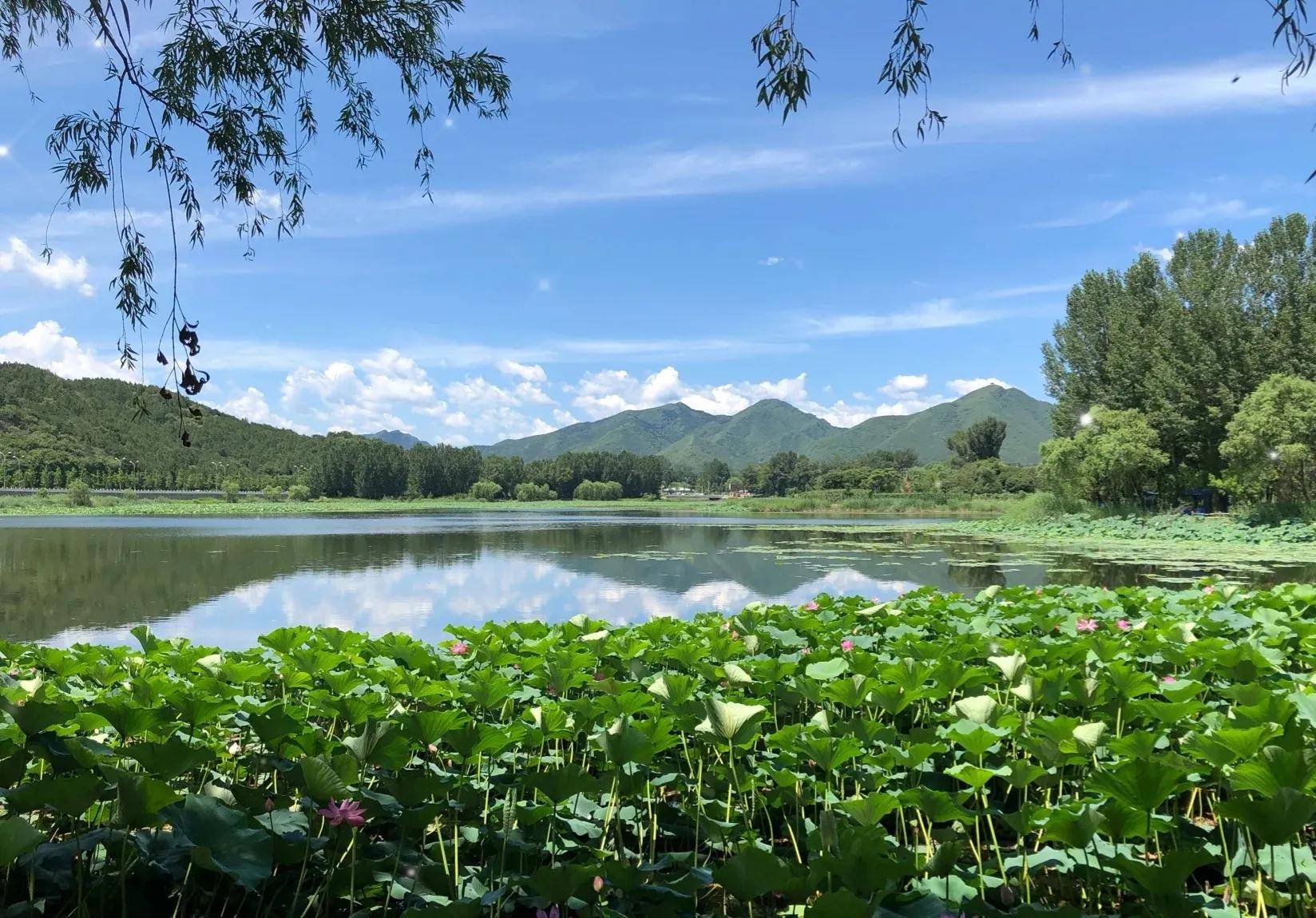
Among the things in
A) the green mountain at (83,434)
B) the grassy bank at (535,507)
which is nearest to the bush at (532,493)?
the grassy bank at (535,507)

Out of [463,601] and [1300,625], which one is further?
[463,601]

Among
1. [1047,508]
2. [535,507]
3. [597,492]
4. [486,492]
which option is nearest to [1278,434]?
[1047,508]

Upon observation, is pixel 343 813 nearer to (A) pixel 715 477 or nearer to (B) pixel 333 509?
(B) pixel 333 509

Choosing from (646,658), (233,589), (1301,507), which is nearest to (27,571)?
(233,589)

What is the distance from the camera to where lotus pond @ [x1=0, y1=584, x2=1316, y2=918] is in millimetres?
1457

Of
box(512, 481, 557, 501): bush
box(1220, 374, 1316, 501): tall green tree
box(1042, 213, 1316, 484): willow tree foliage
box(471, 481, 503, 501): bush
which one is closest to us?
box(1220, 374, 1316, 501): tall green tree

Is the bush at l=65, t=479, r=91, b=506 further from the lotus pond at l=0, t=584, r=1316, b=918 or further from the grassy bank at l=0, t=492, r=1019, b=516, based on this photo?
the lotus pond at l=0, t=584, r=1316, b=918

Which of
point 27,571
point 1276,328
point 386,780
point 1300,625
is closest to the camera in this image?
point 386,780

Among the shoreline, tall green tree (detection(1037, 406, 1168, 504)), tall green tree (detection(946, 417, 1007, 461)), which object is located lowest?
the shoreline

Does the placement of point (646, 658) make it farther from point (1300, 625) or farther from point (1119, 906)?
point (1300, 625)

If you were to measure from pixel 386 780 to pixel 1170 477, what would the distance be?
3095cm

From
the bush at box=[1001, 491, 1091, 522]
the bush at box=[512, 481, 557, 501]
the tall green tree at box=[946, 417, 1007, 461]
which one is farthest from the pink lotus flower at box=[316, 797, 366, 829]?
the tall green tree at box=[946, 417, 1007, 461]

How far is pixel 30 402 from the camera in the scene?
6209 centimetres

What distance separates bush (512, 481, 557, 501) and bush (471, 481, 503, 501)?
7.76ft
